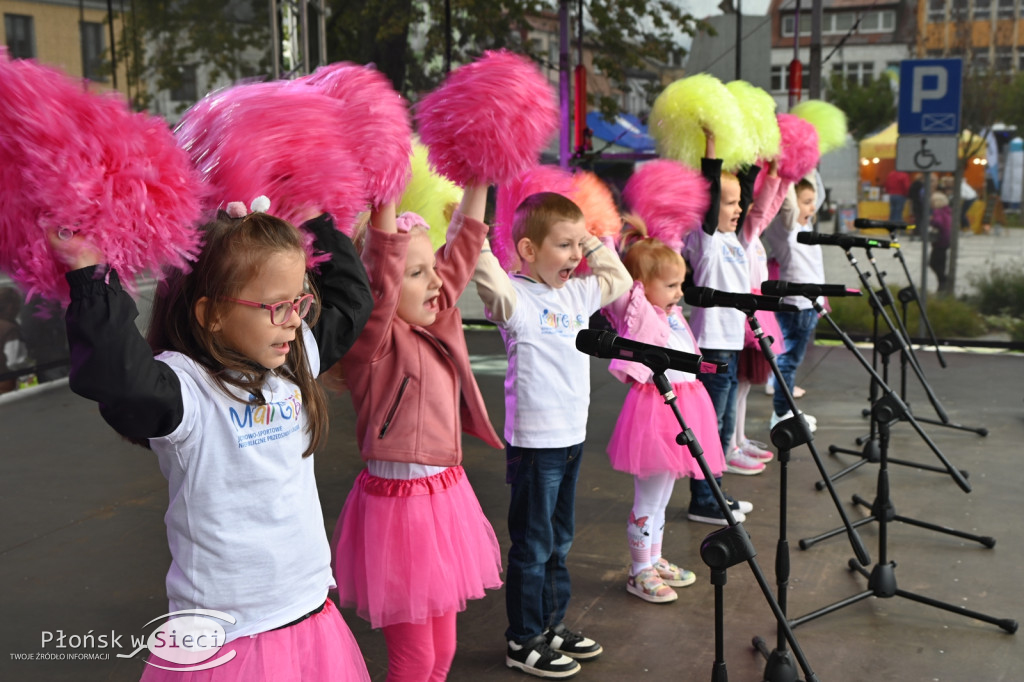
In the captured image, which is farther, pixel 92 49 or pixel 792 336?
pixel 92 49

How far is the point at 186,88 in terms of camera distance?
8.13m

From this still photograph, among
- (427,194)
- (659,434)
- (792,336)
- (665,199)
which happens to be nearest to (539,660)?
(659,434)

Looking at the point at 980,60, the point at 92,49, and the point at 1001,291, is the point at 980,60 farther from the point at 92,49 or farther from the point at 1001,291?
the point at 92,49

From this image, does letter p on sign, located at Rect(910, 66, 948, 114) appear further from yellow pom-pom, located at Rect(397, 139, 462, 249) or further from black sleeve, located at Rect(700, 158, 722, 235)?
yellow pom-pom, located at Rect(397, 139, 462, 249)

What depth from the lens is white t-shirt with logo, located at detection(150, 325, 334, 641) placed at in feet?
5.16

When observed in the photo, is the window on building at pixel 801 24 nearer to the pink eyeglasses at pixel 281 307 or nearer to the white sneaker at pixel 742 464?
the white sneaker at pixel 742 464

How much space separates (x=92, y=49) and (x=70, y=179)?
7.12 m

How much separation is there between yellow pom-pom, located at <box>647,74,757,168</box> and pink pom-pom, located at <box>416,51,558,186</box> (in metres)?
1.72

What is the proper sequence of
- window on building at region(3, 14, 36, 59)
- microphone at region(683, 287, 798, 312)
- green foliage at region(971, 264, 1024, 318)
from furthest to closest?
1. green foliage at region(971, 264, 1024, 318)
2. window on building at region(3, 14, 36, 59)
3. microphone at region(683, 287, 798, 312)

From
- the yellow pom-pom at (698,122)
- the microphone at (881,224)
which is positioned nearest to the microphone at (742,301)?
the yellow pom-pom at (698,122)

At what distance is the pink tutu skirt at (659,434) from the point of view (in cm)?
325

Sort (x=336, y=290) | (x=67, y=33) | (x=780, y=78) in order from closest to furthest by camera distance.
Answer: (x=336, y=290), (x=67, y=33), (x=780, y=78)

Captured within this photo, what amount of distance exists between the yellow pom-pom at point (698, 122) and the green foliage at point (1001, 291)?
573 cm
